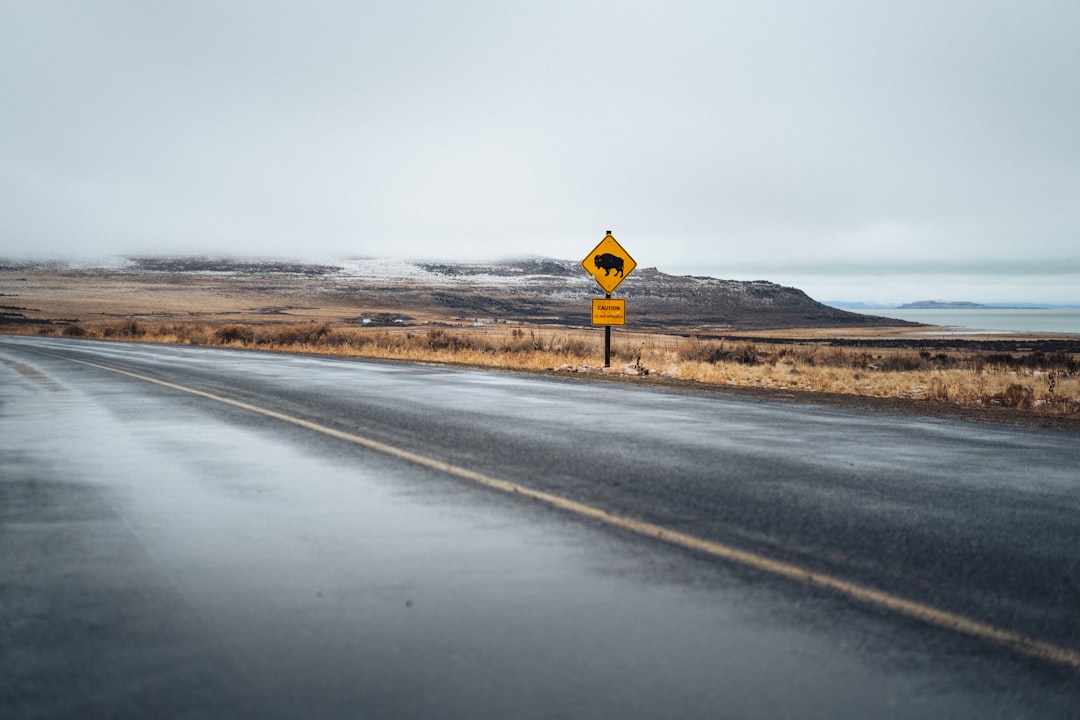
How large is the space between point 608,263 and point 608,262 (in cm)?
3

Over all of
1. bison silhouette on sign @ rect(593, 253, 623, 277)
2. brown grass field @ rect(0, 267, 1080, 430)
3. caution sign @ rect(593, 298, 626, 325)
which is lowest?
brown grass field @ rect(0, 267, 1080, 430)

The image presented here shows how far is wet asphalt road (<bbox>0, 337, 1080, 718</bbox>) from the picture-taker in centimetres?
345

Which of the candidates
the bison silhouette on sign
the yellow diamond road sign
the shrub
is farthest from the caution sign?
the shrub

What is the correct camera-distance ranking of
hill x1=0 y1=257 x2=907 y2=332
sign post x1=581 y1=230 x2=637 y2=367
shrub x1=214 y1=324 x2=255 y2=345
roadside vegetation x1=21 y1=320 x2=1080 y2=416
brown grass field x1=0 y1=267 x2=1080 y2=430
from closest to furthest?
1. brown grass field x1=0 y1=267 x2=1080 y2=430
2. roadside vegetation x1=21 y1=320 x2=1080 y2=416
3. sign post x1=581 y1=230 x2=637 y2=367
4. shrub x1=214 y1=324 x2=255 y2=345
5. hill x1=0 y1=257 x2=907 y2=332

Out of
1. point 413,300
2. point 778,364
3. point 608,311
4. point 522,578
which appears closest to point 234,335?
point 608,311

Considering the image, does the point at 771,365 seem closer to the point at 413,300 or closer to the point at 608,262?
the point at 608,262

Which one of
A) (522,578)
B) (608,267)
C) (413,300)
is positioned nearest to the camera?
(522,578)

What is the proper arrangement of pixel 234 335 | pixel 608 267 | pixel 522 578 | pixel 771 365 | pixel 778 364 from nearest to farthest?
Answer: pixel 522 578, pixel 608 267, pixel 771 365, pixel 778 364, pixel 234 335

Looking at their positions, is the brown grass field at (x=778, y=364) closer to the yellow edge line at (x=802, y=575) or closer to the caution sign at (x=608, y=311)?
the caution sign at (x=608, y=311)

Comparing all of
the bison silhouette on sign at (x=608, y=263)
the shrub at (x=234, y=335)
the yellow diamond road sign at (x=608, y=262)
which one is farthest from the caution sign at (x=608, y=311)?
the shrub at (x=234, y=335)

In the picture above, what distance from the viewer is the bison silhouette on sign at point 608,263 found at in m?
24.7

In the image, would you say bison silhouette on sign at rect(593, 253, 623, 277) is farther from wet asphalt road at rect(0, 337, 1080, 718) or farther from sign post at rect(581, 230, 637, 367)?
wet asphalt road at rect(0, 337, 1080, 718)

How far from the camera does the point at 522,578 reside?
15.9 feet

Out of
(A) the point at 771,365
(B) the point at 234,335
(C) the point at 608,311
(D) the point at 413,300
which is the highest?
(D) the point at 413,300
